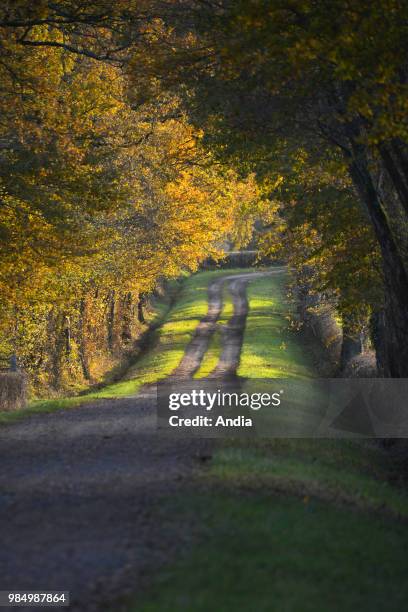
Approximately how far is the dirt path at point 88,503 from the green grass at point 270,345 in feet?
66.6

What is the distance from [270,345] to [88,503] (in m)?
40.6

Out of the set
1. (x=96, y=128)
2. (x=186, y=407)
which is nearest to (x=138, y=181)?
(x=96, y=128)

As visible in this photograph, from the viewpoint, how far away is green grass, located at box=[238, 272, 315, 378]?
41.5 meters

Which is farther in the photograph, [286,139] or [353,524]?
[286,139]

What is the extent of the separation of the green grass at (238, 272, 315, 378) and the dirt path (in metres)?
20.3

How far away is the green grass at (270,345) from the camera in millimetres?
41531

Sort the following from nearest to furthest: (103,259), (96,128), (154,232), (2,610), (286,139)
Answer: (2,610) → (286,139) → (96,128) → (103,259) → (154,232)

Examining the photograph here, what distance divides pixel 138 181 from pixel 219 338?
18.9 metres

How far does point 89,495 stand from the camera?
39.2 feet

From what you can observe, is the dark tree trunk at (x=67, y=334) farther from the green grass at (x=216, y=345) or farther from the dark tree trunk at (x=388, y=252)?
the dark tree trunk at (x=388, y=252)

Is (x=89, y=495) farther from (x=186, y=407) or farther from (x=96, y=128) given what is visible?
(x=96, y=128)

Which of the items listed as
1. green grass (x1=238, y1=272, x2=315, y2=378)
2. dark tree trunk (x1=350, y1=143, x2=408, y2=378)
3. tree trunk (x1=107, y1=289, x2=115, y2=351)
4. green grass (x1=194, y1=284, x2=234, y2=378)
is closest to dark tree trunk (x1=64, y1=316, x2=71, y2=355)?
green grass (x1=194, y1=284, x2=234, y2=378)

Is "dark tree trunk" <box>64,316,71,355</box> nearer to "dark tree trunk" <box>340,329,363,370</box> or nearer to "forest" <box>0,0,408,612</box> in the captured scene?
"forest" <box>0,0,408,612</box>

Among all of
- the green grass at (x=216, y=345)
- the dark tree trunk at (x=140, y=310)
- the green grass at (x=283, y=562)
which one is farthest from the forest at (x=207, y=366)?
the dark tree trunk at (x=140, y=310)
